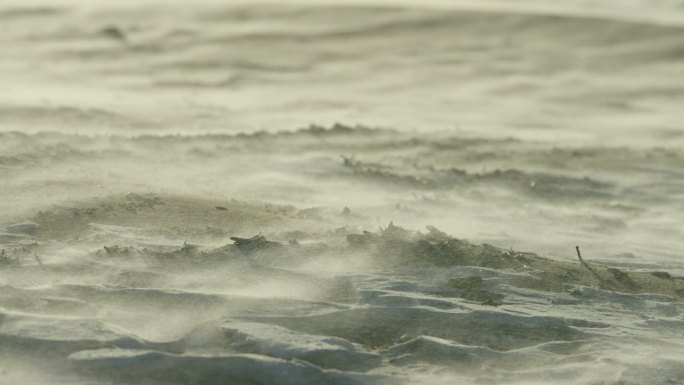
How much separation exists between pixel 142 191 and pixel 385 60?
10.6 feet

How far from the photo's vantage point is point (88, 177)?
3.54 metres

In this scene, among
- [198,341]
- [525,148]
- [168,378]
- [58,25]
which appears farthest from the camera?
[58,25]

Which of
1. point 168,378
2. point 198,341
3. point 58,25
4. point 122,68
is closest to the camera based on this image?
point 168,378

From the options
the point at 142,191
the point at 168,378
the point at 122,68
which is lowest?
the point at 168,378

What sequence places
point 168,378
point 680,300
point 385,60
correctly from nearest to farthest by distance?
point 168,378, point 680,300, point 385,60

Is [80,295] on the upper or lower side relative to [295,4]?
lower

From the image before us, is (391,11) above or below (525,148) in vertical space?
above

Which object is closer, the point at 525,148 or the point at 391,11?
the point at 525,148

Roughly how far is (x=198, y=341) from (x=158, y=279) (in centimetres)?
36

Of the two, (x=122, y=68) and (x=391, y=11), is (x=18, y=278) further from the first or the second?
(x=391, y=11)

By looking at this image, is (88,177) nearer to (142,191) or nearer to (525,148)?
(142,191)

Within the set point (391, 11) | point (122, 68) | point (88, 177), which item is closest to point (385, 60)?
point (391, 11)

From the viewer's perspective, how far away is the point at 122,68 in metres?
6.06

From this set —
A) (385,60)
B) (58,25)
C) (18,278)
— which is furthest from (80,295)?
(58,25)
